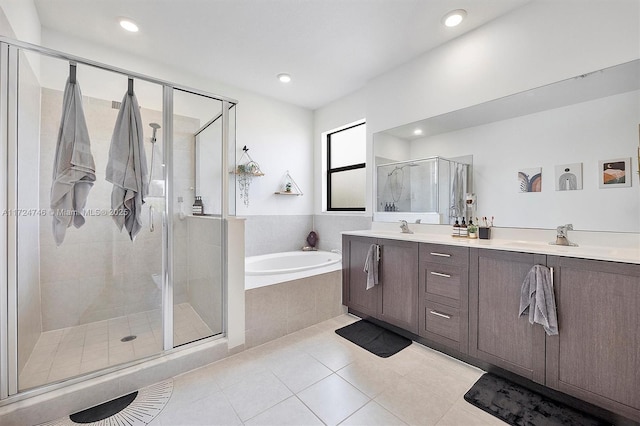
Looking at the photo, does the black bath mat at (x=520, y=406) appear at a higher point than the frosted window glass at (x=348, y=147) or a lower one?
lower

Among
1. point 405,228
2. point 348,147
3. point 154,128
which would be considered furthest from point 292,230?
point 154,128

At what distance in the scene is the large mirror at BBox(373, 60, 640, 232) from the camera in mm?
1743

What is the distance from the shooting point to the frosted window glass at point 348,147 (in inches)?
148

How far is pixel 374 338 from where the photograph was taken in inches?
94.8

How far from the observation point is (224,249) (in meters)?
2.18

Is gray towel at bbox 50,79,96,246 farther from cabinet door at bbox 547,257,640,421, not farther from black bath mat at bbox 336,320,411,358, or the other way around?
cabinet door at bbox 547,257,640,421

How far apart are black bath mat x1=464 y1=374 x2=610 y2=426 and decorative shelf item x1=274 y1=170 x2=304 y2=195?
2.94 meters

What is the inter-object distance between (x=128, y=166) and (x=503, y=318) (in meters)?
2.64

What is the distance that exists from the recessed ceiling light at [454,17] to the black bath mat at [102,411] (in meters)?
3.50

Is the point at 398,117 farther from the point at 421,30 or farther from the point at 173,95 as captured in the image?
the point at 173,95

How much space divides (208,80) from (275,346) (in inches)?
120

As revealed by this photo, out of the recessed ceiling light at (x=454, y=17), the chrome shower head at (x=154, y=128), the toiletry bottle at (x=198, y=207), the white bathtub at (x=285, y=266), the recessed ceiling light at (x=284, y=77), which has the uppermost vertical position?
the recessed ceiling light at (x=284, y=77)

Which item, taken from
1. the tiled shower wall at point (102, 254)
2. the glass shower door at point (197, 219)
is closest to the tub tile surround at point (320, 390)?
the glass shower door at point (197, 219)

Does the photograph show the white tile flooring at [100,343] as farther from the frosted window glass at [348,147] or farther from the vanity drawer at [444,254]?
the frosted window glass at [348,147]
